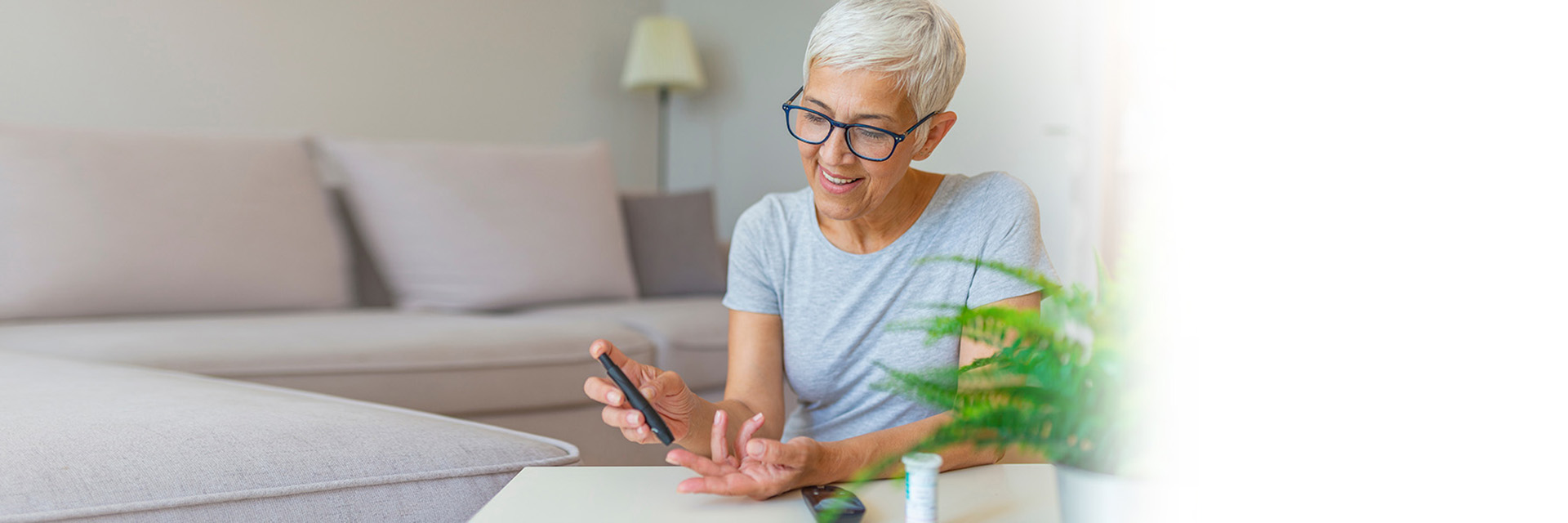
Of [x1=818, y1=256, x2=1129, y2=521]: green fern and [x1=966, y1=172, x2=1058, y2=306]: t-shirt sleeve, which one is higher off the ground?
[x1=966, y1=172, x2=1058, y2=306]: t-shirt sleeve

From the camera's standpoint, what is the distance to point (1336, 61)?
2.00ft

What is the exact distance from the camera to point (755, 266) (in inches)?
45.1

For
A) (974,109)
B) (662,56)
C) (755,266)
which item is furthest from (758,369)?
(662,56)

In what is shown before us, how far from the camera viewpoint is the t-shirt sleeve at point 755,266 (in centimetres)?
114

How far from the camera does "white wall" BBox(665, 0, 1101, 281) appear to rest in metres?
2.91

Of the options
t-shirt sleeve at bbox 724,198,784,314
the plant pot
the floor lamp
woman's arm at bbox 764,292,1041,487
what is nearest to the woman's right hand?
woman's arm at bbox 764,292,1041,487

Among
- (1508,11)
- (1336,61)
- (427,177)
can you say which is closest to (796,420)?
(1336,61)

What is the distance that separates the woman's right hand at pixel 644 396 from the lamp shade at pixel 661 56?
274 cm

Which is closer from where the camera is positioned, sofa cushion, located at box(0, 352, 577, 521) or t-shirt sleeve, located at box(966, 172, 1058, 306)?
sofa cushion, located at box(0, 352, 577, 521)

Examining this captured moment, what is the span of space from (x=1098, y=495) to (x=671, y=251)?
2.15 m

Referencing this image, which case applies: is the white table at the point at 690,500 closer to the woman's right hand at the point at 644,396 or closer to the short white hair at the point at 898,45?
the woman's right hand at the point at 644,396

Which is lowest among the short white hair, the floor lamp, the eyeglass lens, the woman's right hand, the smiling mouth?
the woman's right hand

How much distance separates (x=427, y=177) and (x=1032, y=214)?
1.54 metres

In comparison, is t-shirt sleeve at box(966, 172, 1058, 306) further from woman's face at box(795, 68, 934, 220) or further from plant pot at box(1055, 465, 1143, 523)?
plant pot at box(1055, 465, 1143, 523)
